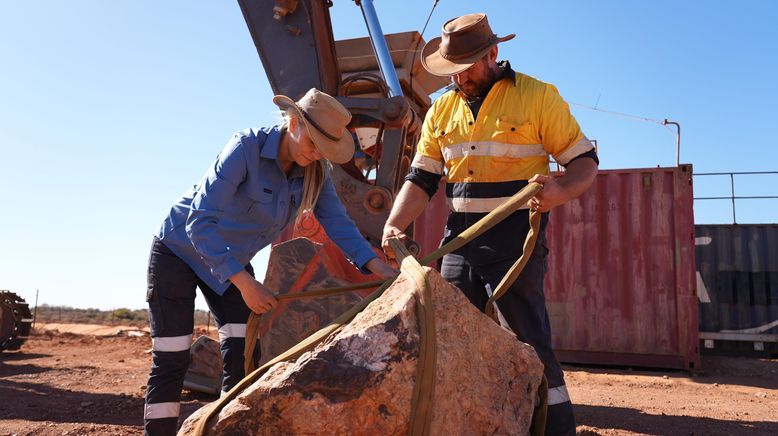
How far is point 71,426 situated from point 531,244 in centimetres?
324

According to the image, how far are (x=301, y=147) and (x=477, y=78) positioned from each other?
749mm

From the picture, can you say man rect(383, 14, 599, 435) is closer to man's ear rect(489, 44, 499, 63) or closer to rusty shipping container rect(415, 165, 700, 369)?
man's ear rect(489, 44, 499, 63)

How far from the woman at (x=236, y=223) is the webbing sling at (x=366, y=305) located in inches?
15.0

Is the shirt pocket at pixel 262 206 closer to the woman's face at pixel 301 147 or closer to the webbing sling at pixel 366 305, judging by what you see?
the woman's face at pixel 301 147

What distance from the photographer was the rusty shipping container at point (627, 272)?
26.2ft

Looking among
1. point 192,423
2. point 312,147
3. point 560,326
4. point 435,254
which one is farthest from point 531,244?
point 560,326

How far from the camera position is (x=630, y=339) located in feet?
26.6

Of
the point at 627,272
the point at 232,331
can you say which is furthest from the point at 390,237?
the point at 627,272

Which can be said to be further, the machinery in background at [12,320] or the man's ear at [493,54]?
the machinery in background at [12,320]

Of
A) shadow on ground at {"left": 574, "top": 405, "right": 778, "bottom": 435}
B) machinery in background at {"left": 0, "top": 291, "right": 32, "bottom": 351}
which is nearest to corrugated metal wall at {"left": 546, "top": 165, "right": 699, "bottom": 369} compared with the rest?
shadow on ground at {"left": 574, "top": 405, "right": 778, "bottom": 435}

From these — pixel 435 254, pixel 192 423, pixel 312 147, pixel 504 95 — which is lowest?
pixel 192 423

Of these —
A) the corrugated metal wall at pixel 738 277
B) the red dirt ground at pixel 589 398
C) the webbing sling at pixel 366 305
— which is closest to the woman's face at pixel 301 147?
the webbing sling at pixel 366 305

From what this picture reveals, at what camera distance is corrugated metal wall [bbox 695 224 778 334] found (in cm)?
1059

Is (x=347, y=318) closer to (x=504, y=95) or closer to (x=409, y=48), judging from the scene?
(x=504, y=95)
